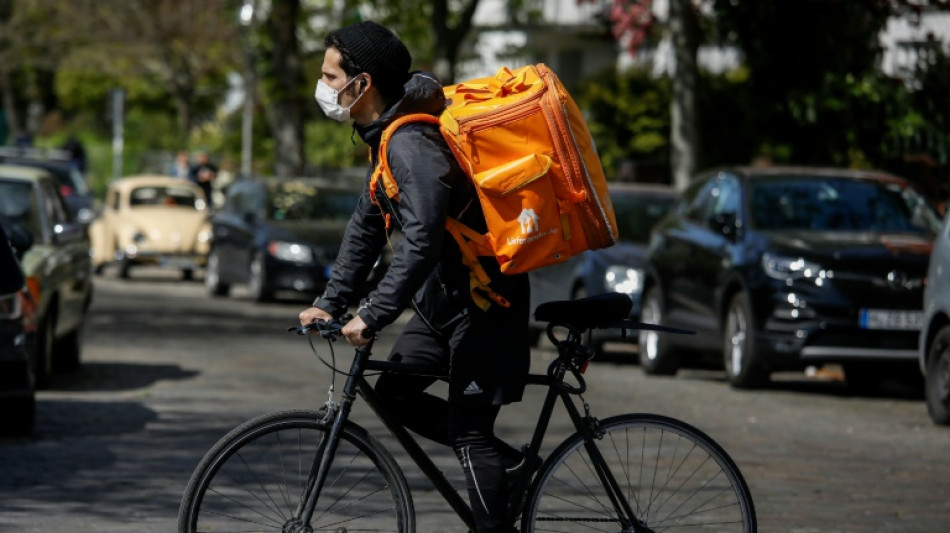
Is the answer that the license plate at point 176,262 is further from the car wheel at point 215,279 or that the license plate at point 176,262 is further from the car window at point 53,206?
the car window at point 53,206

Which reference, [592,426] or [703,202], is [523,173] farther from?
[703,202]

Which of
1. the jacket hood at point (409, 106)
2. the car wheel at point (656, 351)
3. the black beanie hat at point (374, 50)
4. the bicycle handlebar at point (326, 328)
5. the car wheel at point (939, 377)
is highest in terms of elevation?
the black beanie hat at point (374, 50)

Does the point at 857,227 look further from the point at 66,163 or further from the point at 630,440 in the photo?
the point at 66,163

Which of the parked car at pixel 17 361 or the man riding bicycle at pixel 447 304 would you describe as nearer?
the man riding bicycle at pixel 447 304

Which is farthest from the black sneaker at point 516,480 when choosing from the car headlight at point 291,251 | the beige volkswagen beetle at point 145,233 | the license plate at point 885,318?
the beige volkswagen beetle at point 145,233

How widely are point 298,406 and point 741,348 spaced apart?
3593 millimetres

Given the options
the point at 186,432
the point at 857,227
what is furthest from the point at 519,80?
the point at 857,227

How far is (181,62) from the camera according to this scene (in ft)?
198

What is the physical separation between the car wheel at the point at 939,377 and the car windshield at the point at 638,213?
6.13 m

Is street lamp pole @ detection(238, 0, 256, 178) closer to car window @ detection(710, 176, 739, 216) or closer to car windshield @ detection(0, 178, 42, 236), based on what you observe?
car window @ detection(710, 176, 739, 216)

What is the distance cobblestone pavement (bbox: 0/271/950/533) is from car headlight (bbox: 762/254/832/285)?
873mm

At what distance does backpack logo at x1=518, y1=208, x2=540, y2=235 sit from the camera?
5.80 meters

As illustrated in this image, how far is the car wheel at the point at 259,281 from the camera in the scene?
24344 mm

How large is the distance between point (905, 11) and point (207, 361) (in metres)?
9.85
